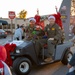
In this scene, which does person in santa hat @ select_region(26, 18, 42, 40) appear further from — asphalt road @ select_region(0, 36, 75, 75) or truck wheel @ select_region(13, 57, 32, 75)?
asphalt road @ select_region(0, 36, 75, 75)

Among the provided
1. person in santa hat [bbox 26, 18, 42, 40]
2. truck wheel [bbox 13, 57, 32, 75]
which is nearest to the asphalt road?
truck wheel [bbox 13, 57, 32, 75]

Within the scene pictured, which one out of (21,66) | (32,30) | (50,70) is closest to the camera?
(21,66)

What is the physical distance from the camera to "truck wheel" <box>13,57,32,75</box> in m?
6.96

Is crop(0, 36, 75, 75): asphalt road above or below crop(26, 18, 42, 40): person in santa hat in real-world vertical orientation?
below

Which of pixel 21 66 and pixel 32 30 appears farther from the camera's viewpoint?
pixel 32 30

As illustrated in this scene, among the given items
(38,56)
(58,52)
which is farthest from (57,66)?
(38,56)

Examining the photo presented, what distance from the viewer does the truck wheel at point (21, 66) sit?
6.96m

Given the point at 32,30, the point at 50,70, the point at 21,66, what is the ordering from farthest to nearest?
the point at 50,70, the point at 32,30, the point at 21,66

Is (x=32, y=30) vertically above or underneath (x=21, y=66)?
above

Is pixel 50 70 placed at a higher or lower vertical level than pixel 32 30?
lower

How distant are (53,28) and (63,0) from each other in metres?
6.33

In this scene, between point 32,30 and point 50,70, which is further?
point 50,70

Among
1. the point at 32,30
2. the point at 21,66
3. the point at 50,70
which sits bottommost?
the point at 50,70

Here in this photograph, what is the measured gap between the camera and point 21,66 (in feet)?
23.4
